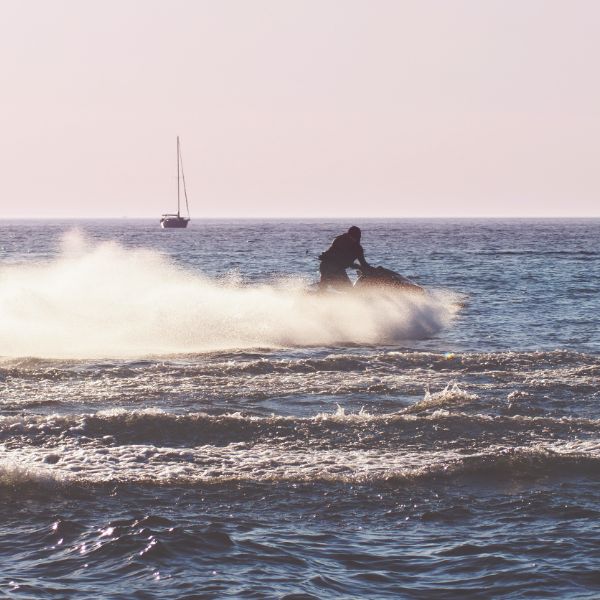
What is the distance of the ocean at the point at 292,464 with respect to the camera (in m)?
8.09

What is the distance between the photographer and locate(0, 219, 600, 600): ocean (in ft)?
26.6

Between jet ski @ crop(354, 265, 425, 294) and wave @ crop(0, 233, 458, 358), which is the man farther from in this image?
wave @ crop(0, 233, 458, 358)

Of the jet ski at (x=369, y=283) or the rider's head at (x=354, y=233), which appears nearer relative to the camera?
the rider's head at (x=354, y=233)

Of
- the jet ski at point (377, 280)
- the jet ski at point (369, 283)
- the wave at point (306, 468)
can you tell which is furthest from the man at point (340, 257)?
the wave at point (306, 468)

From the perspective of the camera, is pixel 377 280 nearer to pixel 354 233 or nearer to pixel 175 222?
pixel 354 233

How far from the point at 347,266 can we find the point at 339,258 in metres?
0.27

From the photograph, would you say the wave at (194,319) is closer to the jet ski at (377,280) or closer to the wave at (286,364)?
the jet ski at (377,280)

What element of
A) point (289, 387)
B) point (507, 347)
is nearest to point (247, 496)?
point (289, 387)

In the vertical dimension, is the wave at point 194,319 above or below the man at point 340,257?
below

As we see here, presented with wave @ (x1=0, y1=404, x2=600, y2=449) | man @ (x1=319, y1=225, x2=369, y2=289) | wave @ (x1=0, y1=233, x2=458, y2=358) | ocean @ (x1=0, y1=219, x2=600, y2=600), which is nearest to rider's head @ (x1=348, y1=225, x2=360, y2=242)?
man @ (x1=319, y1=225, x2=369, y2=289)

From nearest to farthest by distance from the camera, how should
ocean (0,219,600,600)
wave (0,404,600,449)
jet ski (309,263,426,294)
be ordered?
ocean (0,219,600,600) < wave (0,404,600,449) < jet ski (309,263,426,294)

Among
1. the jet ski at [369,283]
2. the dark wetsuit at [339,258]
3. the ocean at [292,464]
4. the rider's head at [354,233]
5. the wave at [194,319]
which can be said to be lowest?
the ocean at [292,464]

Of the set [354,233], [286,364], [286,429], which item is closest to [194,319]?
[354,233]

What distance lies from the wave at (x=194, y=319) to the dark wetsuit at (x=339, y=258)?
0.42m
